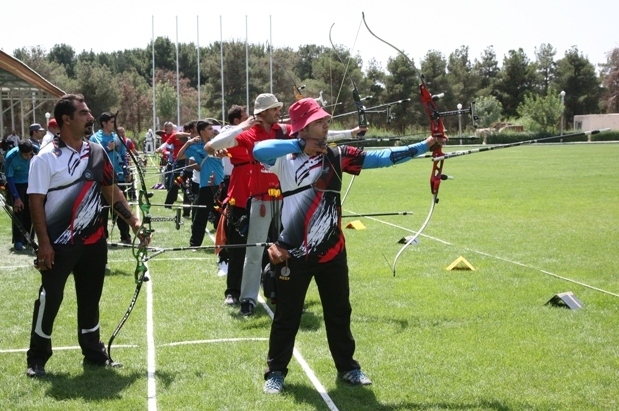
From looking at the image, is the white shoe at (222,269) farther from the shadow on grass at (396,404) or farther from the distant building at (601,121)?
the distant building at (601,121)

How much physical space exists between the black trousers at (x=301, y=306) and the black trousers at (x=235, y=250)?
234 centimetres

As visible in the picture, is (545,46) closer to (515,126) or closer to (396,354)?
(515,126)

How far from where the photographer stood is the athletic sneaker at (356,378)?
531 centimetres

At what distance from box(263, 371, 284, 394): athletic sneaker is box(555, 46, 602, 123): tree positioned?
91.9m

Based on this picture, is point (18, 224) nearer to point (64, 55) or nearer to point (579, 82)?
point (579, 82)

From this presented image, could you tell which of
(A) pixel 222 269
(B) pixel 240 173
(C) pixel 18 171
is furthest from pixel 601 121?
(B) pixel 240 173

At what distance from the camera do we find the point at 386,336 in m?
6.57

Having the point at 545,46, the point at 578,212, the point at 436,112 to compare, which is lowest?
the point at 578,212

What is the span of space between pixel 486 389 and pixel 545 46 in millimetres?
99127

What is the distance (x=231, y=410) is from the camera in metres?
4.91

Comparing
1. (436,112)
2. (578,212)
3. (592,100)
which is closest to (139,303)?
(436,112)

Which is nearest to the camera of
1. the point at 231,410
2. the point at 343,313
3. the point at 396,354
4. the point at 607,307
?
the point at 231,410

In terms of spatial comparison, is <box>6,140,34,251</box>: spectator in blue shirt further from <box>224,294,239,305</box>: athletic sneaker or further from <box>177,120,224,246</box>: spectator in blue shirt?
<box>224,294,239,305</box>: athletic sneaker

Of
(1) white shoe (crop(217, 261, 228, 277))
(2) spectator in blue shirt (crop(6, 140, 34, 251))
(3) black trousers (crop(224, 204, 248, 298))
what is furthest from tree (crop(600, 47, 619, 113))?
(3) black trousers (crop(224, 204, 248, 298))
